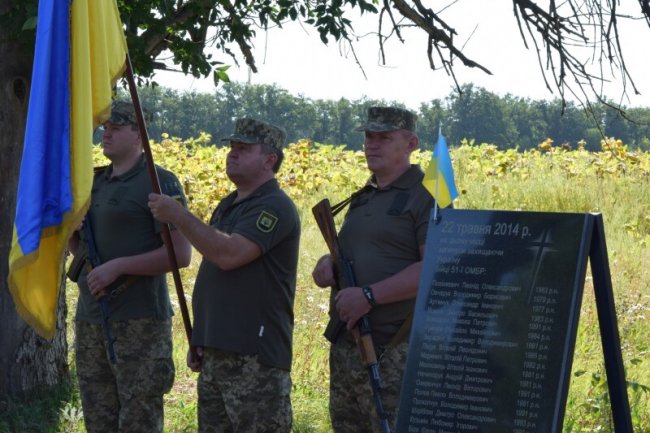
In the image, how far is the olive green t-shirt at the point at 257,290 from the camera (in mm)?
5086

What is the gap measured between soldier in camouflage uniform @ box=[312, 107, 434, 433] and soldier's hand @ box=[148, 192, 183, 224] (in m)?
0.72

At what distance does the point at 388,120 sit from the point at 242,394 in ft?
4.68

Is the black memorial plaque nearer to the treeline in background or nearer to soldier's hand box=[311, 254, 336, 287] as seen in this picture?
soldier's hand box=[311, 254, 336, 287]

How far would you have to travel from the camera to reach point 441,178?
4285mm

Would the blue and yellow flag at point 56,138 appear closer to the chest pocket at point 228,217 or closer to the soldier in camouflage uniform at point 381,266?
the chest pocket at point 228,217

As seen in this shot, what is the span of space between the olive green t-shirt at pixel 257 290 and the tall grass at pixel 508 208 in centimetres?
183

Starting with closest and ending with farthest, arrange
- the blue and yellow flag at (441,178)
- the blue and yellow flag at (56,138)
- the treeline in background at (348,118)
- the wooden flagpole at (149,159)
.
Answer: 1. the blue and yellow flag at (441,178)
2. the blue and yellow flag at (56,138)
3. the wooden flagpole at (149,159)
4. the treeline in background at (348,118)

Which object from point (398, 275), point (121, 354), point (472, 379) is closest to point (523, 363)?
point (472, 379)

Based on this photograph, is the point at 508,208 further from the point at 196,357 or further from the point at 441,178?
the point at 441,178

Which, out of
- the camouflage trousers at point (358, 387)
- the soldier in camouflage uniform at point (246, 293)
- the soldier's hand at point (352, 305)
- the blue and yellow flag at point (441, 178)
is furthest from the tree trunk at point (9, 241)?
the blue and yellow flag at point (441, 178)

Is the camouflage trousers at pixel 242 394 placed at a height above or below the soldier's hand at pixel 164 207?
below

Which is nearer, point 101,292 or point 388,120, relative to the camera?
point 388,120

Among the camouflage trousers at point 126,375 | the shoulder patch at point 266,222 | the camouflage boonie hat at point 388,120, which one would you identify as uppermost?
the camouflage boonie hat at point 388,120

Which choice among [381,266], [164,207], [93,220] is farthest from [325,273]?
[93,220]
